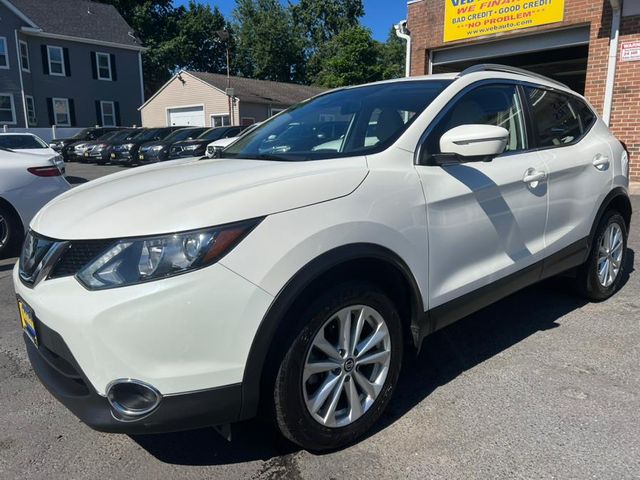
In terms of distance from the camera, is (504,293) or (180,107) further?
(180,107)

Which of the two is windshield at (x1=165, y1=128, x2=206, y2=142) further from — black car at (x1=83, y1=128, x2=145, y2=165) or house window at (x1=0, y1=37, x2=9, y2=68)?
house window at (x1=0, y1=37, x2=9, y2=68)

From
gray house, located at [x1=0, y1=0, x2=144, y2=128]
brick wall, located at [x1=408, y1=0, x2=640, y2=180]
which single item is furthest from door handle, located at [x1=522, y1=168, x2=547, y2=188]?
gray house, located at [x1=0, y1=0, x2=144, y2=128]

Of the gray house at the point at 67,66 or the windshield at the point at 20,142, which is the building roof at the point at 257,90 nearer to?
the gray house at the point at 67,66

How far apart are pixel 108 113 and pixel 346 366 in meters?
34.6

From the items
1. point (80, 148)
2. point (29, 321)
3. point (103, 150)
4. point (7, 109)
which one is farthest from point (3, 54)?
point (29, 321)

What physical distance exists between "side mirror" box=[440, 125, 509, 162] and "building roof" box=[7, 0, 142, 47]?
108ft

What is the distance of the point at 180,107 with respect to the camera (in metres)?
33.0

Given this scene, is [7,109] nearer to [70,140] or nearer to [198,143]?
[70,140]

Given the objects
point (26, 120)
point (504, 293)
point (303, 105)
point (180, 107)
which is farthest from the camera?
point (180, 107)

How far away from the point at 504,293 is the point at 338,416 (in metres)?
1.37

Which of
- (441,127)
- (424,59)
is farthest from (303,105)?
(424,59)

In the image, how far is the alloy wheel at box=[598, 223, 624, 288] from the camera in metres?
4.27

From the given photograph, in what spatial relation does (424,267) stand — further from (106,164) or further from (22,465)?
(106,164)

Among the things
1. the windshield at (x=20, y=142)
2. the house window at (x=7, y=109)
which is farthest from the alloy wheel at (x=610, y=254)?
the house window at (x=7, y=109)
